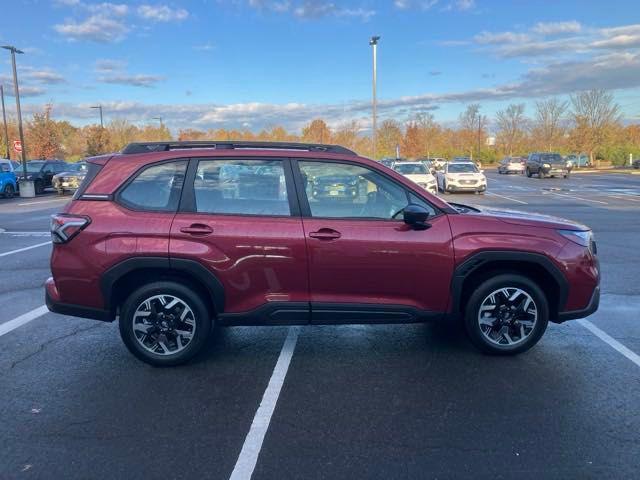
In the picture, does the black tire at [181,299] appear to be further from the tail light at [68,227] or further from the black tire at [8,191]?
the black tire at [8,191]

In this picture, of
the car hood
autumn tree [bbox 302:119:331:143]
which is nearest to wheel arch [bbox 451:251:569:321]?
the car hood

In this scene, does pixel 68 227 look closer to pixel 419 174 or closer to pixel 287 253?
pixel 287 253

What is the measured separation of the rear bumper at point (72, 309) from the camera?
14.8 ft

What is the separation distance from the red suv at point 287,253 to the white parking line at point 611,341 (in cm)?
63

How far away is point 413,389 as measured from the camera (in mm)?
4090

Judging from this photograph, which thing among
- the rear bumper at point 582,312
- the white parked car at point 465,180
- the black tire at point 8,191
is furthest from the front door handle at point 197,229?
the black tire at point 8,191

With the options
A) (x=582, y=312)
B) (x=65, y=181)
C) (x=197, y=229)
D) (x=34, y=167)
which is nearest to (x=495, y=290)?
(x=582, y=312)

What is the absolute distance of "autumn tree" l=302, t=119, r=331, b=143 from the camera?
53344 mm

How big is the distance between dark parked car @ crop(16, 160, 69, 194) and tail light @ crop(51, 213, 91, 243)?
27.5 metres

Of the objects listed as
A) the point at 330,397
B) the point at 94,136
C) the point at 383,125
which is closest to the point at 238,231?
the point at 330,397

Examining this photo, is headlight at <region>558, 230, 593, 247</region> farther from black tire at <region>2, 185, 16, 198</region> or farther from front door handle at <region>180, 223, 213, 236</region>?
black tire at <region>2, 185, 16, 198</region>

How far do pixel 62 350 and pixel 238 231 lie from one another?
213 cm

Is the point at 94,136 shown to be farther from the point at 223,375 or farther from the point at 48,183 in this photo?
the point at 223,375

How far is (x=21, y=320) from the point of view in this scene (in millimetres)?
5902
